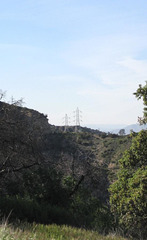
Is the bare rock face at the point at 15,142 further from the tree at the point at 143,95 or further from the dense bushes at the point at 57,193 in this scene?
the tree at the point at 143,95

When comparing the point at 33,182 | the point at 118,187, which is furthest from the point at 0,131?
the point at 118,187

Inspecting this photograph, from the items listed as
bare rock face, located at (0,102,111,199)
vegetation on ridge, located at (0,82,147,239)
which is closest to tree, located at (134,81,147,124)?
vegetation on ridge, located at (0,82,147,239)

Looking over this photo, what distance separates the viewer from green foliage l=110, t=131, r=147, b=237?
13234mm

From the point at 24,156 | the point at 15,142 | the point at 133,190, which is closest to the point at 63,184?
the point at 24,156

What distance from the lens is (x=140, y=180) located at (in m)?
13.4

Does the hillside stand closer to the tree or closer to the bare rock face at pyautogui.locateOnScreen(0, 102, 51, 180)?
the bare rock face at pyautogui.locateOnScreen(0, 102, 51, 180)

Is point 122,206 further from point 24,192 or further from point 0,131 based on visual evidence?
point 0,131

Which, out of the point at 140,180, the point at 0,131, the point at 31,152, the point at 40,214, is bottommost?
the point at 40,214

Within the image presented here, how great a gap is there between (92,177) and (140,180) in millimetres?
7032

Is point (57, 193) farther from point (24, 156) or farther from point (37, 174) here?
point (24, 156)

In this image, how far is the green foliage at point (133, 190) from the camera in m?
13.2

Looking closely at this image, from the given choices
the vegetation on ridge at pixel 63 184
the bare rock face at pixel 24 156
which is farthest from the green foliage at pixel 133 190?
the bare rock face at pixel 24 156

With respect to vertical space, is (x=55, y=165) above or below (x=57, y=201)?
above

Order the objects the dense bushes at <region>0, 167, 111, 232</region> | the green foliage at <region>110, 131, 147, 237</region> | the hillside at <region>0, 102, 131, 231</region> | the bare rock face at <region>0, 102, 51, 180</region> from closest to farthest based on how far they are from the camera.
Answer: the green foliage at <region>110, 131, 147, 237</region> → the bare rock face at <region>0, 102, 51, 180</region> → the hillside at <region>0, 102, 131, 231</region> → the dense bushes at <region>0, 167, 111, 232</region>
